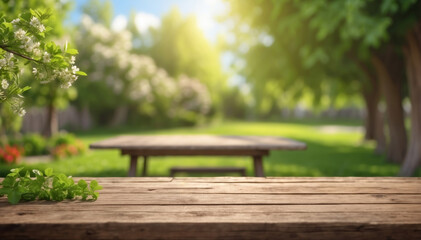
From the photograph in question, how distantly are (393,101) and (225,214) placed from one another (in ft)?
32.1

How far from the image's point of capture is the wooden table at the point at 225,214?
1.64m

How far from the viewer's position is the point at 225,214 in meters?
1.77

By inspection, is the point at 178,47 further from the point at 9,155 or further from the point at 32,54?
the point at 32,54

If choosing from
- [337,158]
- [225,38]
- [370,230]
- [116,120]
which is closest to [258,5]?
[225,38]

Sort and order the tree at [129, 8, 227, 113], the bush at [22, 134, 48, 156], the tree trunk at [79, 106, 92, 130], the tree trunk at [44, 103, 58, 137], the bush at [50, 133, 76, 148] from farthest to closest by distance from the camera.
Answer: the tree at [129, 8, 227, 113] < the tree trunk at [79, 106, 92, 130] < the tree trunk at [44, 103, 58, 137] < the bush at [50, 133, 76, 148] < the bush at [22, 134, 48, 156]

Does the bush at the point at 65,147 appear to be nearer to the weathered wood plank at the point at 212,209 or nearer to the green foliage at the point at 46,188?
the green foliage at the point at 46,188

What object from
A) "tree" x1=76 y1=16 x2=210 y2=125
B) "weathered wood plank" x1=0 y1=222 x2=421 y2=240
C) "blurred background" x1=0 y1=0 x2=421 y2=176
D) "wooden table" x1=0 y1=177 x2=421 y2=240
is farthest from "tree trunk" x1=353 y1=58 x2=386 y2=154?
"tree" x1=76 y1=16 x2=210 y2=125

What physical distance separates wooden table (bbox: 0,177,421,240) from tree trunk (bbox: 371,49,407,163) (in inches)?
320

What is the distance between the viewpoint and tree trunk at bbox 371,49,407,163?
31.3 feet

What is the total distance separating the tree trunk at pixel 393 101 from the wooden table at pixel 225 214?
8132 millimetres

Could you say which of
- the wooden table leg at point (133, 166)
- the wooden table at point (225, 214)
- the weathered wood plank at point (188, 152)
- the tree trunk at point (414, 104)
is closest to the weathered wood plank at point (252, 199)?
the wooden table at point (225, 214)

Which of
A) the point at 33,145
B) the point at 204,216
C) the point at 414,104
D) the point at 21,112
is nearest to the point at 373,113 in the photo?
the point at 414,104

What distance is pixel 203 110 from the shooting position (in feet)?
107

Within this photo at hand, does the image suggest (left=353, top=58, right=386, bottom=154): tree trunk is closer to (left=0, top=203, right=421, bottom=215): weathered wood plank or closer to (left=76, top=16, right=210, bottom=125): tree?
(left=0, top=203, right=421, bottom=215): weathered wood plank
